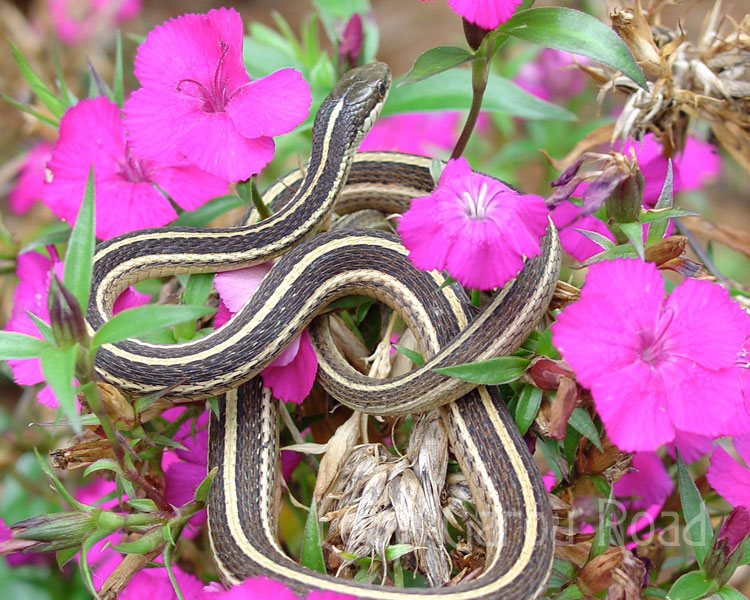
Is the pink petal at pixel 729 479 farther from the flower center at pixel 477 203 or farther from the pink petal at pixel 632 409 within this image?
the flower center at pixel 477 203

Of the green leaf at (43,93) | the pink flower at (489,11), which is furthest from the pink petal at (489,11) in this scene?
the green leaf at (43,93)

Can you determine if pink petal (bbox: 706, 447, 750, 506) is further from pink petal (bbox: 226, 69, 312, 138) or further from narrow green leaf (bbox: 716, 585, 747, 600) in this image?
pink petal (bbox: 226, 69, 312, 138)

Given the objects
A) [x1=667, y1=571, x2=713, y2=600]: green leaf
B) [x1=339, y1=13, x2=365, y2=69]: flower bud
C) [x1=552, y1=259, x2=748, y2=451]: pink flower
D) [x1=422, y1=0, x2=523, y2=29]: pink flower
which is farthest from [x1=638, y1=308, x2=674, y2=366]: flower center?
[x1=339, y1=13, x2=365, y2=69]: flower bud

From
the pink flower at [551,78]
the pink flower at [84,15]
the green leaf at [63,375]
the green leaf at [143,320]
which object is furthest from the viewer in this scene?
the pink flower at [84,15]

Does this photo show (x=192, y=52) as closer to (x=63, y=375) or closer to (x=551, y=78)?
(x=63, y=375)

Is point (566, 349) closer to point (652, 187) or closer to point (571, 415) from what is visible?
point (571, 415)

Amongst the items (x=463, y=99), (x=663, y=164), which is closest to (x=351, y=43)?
(x=463, y=99)
